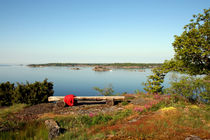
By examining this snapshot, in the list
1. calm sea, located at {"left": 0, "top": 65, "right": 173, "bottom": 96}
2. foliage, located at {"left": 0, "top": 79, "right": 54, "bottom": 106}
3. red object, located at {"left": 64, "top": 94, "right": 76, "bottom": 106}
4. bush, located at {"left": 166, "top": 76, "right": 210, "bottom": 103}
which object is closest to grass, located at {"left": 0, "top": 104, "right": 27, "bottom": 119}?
foliage, located at {"left": 0, "top": 79, "right": 54, "bottom": 106}

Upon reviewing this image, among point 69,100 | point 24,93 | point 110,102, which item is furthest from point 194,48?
point 24,93

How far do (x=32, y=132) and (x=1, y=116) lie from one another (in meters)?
5.64

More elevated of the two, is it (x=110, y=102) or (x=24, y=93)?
(x=24, y=93)

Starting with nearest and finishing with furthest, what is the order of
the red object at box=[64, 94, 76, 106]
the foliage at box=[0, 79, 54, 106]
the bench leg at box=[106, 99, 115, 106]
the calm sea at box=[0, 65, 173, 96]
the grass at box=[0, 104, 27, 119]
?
the grass at box=[0, 104, 27, 119]
the bench leg at box=[106, 99, 115, 106]
the red object at box=[64, 94, 76, 106]
the foliage at box=[0, 79, 54, 106]
the calm sea at box=[0, 65, 173, 96]

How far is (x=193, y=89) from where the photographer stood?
11.5 m

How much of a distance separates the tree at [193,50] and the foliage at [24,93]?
1360 cm

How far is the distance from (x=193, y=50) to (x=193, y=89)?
3.41 meters

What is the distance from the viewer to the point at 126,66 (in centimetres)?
19962

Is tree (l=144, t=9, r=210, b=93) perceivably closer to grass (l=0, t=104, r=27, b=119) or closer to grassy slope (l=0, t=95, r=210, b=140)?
grassy slope (l=0, t=95, r=210, b=140)

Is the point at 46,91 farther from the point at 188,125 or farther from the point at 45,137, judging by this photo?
the point at 188,125

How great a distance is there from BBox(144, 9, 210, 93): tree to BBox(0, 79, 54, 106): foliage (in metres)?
13.6

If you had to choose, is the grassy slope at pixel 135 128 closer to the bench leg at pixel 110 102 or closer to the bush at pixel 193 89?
the bush at pixel 193 89

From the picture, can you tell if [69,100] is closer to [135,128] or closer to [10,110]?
[10,110]

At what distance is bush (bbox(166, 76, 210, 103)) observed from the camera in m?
10.9
